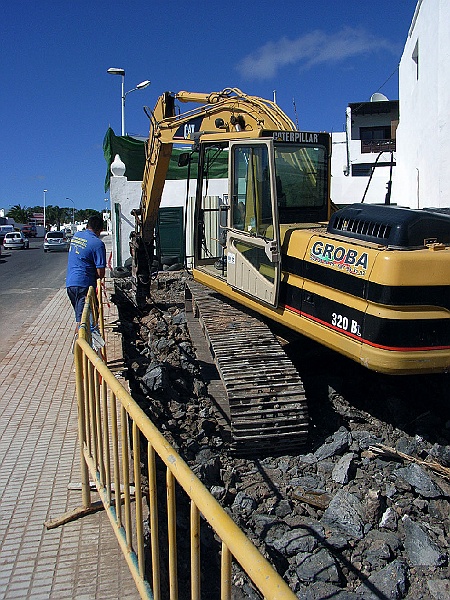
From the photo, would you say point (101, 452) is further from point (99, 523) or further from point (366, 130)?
point (366, 130)

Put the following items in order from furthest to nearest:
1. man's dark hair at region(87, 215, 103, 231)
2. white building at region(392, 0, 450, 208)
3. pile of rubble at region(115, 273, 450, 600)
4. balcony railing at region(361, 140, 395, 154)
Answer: balcony railing at region(361, 140, 395, 154), white building at region(392, 0, 450, 208), man's dark hair at region(87, 215, 103, 231), pile of rubble at region(115, 273, 450, 600)

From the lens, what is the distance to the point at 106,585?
301cm

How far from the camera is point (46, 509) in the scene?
3.76m

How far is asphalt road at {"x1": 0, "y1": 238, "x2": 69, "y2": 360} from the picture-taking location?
1024 cm

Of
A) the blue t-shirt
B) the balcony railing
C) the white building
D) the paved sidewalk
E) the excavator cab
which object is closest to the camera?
the paved sidewalk

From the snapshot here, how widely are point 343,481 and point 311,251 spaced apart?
7.02 feet

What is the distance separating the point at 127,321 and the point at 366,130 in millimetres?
31288

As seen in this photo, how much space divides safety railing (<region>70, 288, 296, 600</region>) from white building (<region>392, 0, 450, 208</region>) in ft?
30.7

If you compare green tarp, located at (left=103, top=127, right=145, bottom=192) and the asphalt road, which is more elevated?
green tarp, located at (left=103, top=127, right=145, bottom=192)

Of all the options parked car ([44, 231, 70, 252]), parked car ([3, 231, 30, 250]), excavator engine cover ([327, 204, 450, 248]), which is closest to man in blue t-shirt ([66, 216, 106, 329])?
excavator engine cover ([327, 204, 450, 248])

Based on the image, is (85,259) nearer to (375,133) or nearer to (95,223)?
(95,223)

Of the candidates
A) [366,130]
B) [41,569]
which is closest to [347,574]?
[41,569]

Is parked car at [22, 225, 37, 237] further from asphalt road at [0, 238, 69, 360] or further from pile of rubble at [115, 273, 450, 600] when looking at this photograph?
pile of rubble at [115, 273, 450, 600]

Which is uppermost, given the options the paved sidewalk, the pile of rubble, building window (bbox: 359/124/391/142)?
building window (bbox: 359/124/391/142)
